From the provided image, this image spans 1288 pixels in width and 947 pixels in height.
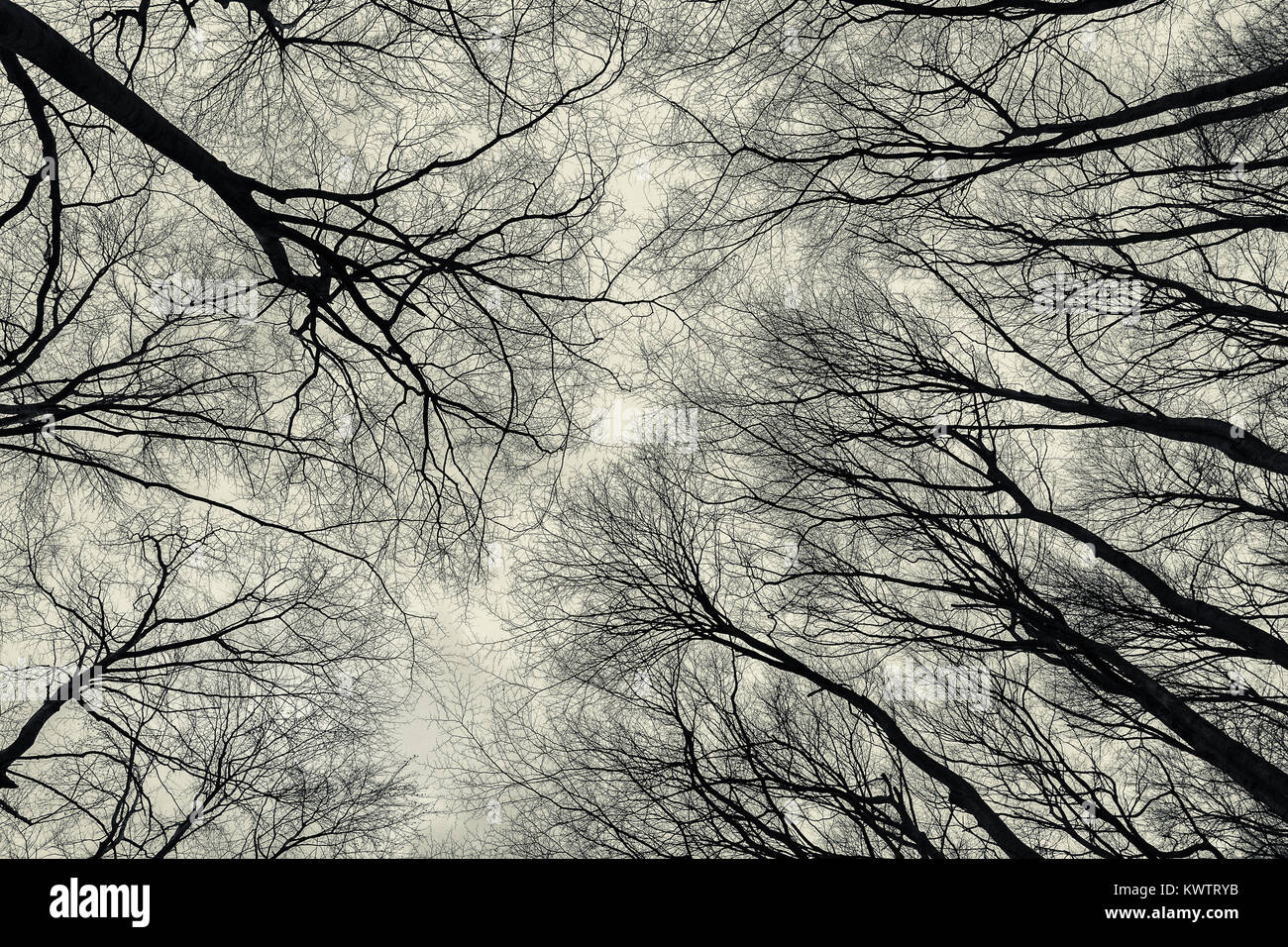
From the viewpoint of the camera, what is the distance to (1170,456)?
22.4ft

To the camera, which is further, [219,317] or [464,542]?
[219,317]

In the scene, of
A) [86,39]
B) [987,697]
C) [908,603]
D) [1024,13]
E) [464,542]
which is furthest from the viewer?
[908,603]

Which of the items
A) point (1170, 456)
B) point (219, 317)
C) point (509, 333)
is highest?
point (219, 317)

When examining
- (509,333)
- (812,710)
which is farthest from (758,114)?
(812,710)

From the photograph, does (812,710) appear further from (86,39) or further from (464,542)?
(86,39)

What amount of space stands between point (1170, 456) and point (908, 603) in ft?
10.2

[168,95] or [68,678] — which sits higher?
[168,95]

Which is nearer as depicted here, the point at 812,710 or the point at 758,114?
the point at 758,114
